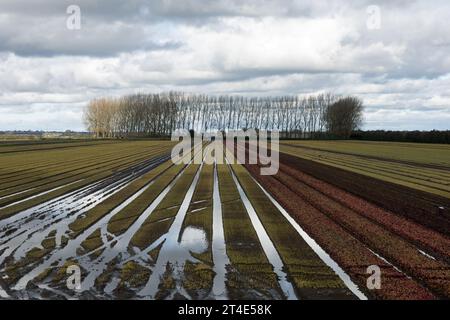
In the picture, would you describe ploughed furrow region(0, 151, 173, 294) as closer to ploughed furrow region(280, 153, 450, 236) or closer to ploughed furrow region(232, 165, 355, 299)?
ploughed furrow region(232, 165, 355, 299)

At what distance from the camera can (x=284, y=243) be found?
392 inches

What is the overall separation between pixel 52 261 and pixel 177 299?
3.05 metres

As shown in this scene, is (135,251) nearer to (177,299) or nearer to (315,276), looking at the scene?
(177,299)

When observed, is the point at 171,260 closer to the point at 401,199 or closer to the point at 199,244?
the point at 199,244

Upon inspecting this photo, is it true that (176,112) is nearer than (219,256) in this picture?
No

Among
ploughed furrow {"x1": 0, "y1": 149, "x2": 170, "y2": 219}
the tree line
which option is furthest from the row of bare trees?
ploughed furrow {"x1": 0, "y1": 149, "x2": 170, "y2": 219}

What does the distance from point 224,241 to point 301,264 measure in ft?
7.42

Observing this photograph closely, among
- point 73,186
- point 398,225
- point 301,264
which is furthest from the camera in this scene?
point 73,186

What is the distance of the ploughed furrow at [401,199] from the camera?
41.1 ft

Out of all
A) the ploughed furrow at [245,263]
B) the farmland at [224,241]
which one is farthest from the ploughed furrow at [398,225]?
the ploughed furrow at [245,263]

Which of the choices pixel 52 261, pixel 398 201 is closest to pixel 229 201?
pixel 398 201

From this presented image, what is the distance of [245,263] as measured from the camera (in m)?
8.48

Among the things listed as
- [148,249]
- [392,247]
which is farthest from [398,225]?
[148,249]
